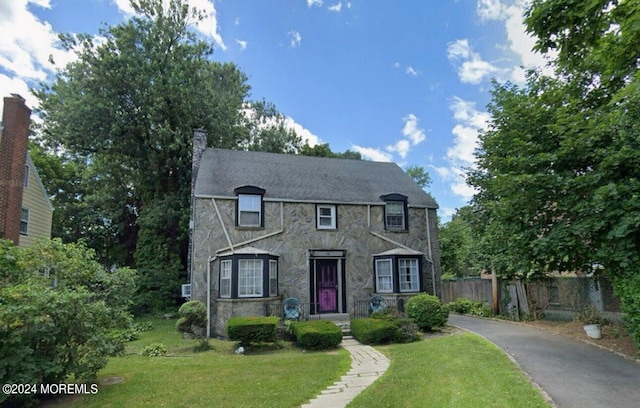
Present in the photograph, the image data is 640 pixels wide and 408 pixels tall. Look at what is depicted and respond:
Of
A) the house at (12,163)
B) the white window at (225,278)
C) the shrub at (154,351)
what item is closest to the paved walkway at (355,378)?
the white window at (225,278)

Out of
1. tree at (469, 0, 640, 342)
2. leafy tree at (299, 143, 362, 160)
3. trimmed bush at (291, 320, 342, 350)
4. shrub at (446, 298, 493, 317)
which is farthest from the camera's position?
leafy tree at (299, 143, 362, 160)

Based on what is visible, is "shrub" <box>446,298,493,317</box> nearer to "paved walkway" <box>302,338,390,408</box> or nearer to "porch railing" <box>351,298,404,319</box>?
"porch railing" <box>351,298,404,319</box>

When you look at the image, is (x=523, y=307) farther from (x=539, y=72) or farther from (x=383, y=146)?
(x=383, y=146)

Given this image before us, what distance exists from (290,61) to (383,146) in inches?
527

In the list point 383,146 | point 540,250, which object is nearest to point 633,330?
point 540,250

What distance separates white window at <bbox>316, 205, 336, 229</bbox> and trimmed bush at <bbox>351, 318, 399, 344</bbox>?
17.0 ft

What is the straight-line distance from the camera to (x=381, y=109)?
21.2 m

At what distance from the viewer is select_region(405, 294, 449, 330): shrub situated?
13086 millimetres

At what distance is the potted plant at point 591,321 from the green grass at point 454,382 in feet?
9.75

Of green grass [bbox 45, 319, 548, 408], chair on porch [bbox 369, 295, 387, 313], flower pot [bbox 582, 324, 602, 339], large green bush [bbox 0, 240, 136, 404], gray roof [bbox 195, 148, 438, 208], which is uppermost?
gray roof [bbox 195, 148, 438, 208]

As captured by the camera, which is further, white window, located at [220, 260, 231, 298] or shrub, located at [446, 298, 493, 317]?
shrub, located at [446, 298, 493, 317]

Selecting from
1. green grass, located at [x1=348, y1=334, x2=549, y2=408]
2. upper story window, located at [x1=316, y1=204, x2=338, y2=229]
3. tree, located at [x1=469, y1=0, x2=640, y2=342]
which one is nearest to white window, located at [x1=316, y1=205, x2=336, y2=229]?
upper story window, located at [x1=316, y1=204, x2=338, y2=229]

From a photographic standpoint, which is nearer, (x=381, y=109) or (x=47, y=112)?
(x=381, y=109)

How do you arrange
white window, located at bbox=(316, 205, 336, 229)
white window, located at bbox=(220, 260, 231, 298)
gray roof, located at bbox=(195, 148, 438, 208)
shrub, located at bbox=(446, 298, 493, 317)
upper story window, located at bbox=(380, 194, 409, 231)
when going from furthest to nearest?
upper story window, located at bbox=(380, 194, 409, 231) → shrub, located at bbox=(446, 298, 493, 317) → white window, located at bbox=(316, 205, 336, 229) → gray roof, located at bbox=(195, 148, 438, 208) → white window, located at bbox=(220, 260, 231, 298)
